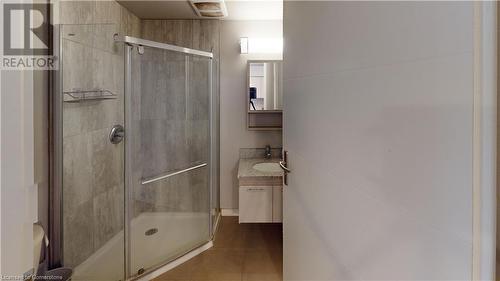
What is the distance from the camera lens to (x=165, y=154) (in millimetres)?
2635

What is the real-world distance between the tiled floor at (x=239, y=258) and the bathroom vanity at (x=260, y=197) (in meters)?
0.31

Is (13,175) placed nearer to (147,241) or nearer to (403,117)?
(403,117)

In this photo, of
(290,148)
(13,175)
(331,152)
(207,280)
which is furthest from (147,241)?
(13,175)

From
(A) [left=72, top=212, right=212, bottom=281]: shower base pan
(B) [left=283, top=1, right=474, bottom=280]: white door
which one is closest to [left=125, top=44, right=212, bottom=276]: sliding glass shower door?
→ (A) [left=72, top=212, right=212, bottom=281]: shower base pan

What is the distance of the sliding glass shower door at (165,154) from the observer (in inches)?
A: 92.8

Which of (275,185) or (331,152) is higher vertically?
(331,152)

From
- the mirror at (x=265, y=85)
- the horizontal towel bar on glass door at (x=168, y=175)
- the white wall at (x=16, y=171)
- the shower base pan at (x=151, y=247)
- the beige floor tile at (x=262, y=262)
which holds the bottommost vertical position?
the beige floor tile at (x=262, y=262)

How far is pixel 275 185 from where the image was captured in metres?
2.53

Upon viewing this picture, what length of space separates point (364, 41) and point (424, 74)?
0.81 feet

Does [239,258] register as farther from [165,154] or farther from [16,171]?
[16,171]

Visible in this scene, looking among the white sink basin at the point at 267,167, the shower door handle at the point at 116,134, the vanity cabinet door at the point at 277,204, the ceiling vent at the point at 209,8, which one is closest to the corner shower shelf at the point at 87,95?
the shower door handle at the point at 116,134

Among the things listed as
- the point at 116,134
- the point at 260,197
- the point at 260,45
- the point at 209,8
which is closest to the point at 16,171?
the point at 116,134

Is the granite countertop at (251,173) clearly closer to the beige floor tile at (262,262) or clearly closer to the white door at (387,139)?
the beige floor tile at (262,262)

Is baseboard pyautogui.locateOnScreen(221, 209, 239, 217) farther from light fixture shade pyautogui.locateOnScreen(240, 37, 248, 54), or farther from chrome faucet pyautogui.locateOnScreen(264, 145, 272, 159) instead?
light fixture shade pyautogui.locateOnScreen(240, 37, 248, 54)
